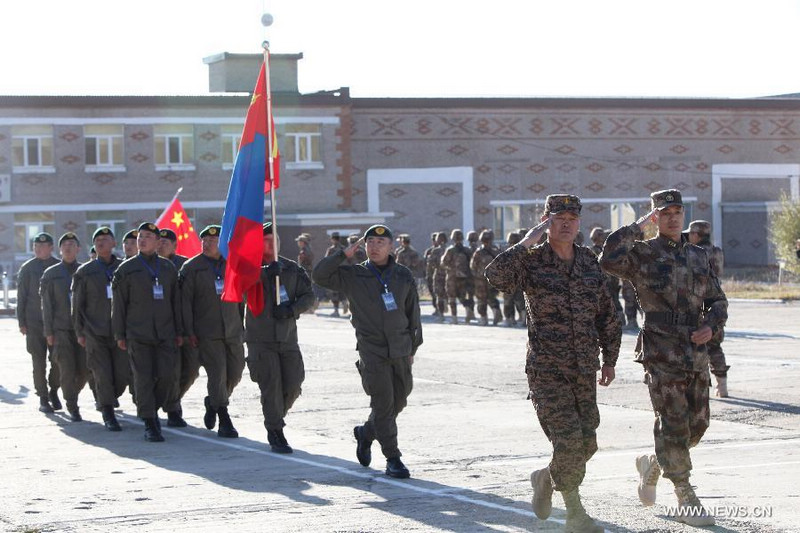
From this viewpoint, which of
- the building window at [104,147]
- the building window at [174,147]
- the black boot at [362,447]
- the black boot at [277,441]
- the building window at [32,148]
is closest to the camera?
the black boot at [362,447]

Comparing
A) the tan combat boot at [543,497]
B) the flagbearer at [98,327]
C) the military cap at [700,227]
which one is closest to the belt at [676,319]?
the tan combat boot at [543,497]

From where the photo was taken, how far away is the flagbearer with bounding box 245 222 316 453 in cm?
1245

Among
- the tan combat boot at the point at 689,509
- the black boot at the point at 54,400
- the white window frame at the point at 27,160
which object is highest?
the white window frame at the point at 27,160

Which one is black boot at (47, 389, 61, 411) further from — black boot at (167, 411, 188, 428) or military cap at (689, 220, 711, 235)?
military cap at (689, 220, 711, 235)

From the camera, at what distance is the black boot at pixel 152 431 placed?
13.3 meters

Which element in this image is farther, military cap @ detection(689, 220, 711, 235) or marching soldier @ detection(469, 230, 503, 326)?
marching soldier @ detection(469, 230, 503, 326)

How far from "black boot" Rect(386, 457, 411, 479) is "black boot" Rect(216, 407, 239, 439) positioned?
117 inches

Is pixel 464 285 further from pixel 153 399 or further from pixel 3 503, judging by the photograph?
pixel 3 503

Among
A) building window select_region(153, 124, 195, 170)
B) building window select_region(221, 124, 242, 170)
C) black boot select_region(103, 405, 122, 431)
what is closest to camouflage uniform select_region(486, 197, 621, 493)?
black boot select_region(103, 405, 122, 431)

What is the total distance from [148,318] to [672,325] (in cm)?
623

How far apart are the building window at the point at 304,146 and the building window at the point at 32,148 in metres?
8.52

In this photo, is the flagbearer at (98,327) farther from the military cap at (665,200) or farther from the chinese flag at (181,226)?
the chinese flag at (181,226)

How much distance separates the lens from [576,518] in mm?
8438

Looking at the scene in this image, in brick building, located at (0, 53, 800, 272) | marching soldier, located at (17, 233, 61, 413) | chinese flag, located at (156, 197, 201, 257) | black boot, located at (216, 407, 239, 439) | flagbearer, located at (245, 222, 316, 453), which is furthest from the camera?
brick building, located at (0, 53, 800, 272)
